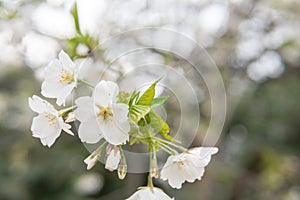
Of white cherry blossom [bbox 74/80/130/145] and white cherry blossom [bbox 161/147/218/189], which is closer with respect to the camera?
white cherry blossom [bbox 74/80/130/145]

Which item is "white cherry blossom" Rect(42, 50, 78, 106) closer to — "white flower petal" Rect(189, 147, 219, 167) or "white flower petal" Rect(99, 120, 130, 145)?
"white flower petal" Rect(99, 120, 130, 145)

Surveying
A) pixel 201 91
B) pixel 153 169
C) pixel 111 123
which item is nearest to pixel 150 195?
pixel 153 169

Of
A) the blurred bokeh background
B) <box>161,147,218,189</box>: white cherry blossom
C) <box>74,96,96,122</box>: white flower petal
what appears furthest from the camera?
the blurred bokeh background

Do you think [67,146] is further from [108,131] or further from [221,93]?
[108,131]

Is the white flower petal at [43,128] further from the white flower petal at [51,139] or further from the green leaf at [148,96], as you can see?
the green leaf at [148,96]

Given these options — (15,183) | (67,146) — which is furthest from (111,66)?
(15,183)

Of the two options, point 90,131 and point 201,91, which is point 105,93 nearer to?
point 90,131

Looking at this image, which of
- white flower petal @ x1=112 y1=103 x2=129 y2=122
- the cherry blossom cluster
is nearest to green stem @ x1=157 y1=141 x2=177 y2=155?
the cherry blossom cluster
